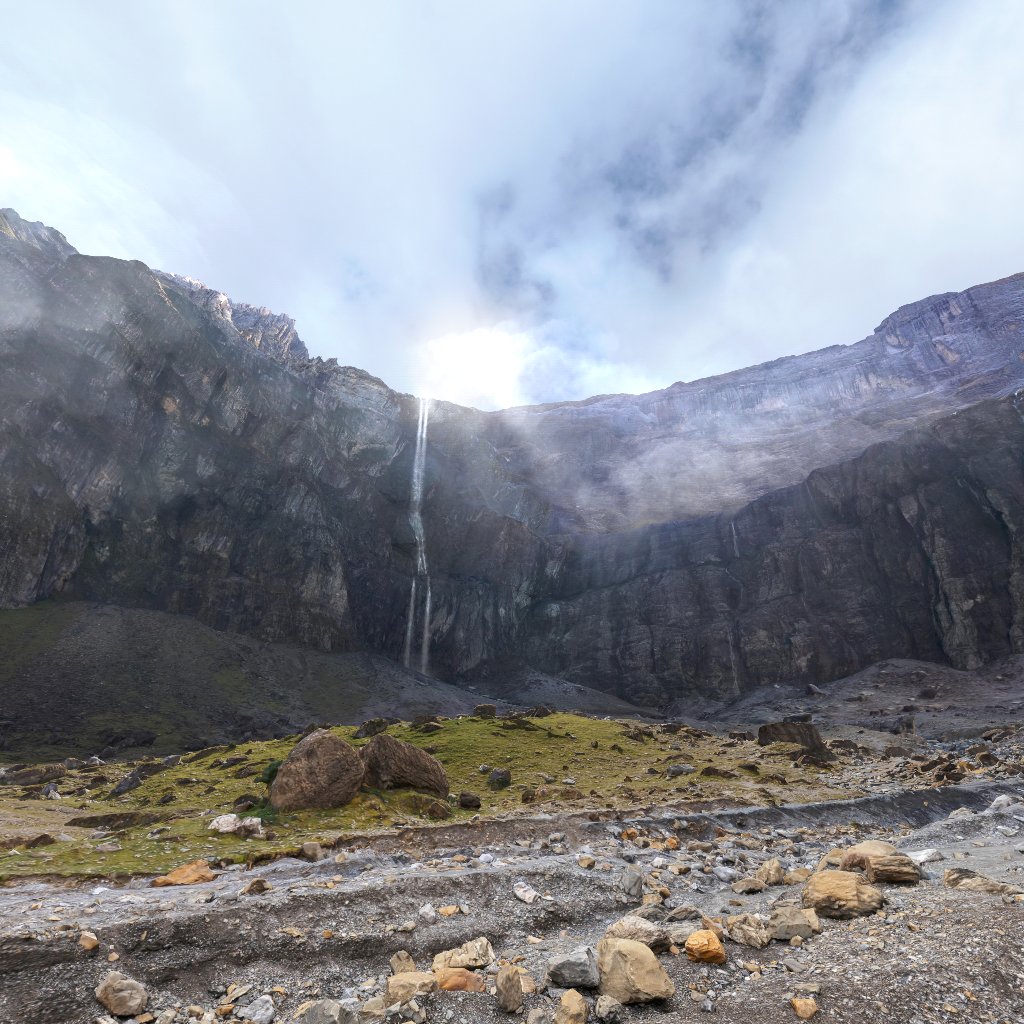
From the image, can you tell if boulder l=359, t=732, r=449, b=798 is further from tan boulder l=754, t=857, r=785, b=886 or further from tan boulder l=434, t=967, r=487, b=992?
tan boulder l=434, t=967, r=487, b=992

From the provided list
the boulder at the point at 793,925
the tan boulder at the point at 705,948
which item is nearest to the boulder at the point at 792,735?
the boulder at the point at 793,925

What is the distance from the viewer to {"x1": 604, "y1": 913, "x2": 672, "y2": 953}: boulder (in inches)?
358

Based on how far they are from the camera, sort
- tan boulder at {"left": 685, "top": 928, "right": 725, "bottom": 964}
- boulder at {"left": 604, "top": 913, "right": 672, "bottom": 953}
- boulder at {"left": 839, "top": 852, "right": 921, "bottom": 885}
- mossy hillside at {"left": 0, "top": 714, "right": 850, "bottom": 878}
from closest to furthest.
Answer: tan boulder at {"left": 685, "top": 928, "right": 725, "bottom": 964}
boulder at {"left": 604, "top": 913, "right": 672, "bottom": 953}
boulder at {"left": 839, "top": 852, "right": 921, "bottom": 885}
mossy hillside at {"left": 0, "top": 714, "right": 850, "bottom": 878}

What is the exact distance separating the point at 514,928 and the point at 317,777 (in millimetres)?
12310

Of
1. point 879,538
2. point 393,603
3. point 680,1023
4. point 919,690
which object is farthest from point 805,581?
point 680,1023

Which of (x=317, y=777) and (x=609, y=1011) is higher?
(x=317, y=777)

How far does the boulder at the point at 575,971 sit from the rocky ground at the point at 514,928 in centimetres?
3

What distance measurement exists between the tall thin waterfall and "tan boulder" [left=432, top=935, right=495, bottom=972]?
123 meters

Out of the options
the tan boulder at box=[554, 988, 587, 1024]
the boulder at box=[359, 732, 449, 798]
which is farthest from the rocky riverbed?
the boulder at box=[359, 732, 449, 798]

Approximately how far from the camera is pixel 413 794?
23516 mm

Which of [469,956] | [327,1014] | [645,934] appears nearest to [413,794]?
[469,956]

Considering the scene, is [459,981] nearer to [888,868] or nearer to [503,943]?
[503,943]

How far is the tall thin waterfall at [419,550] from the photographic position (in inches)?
5188

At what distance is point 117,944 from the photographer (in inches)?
344
